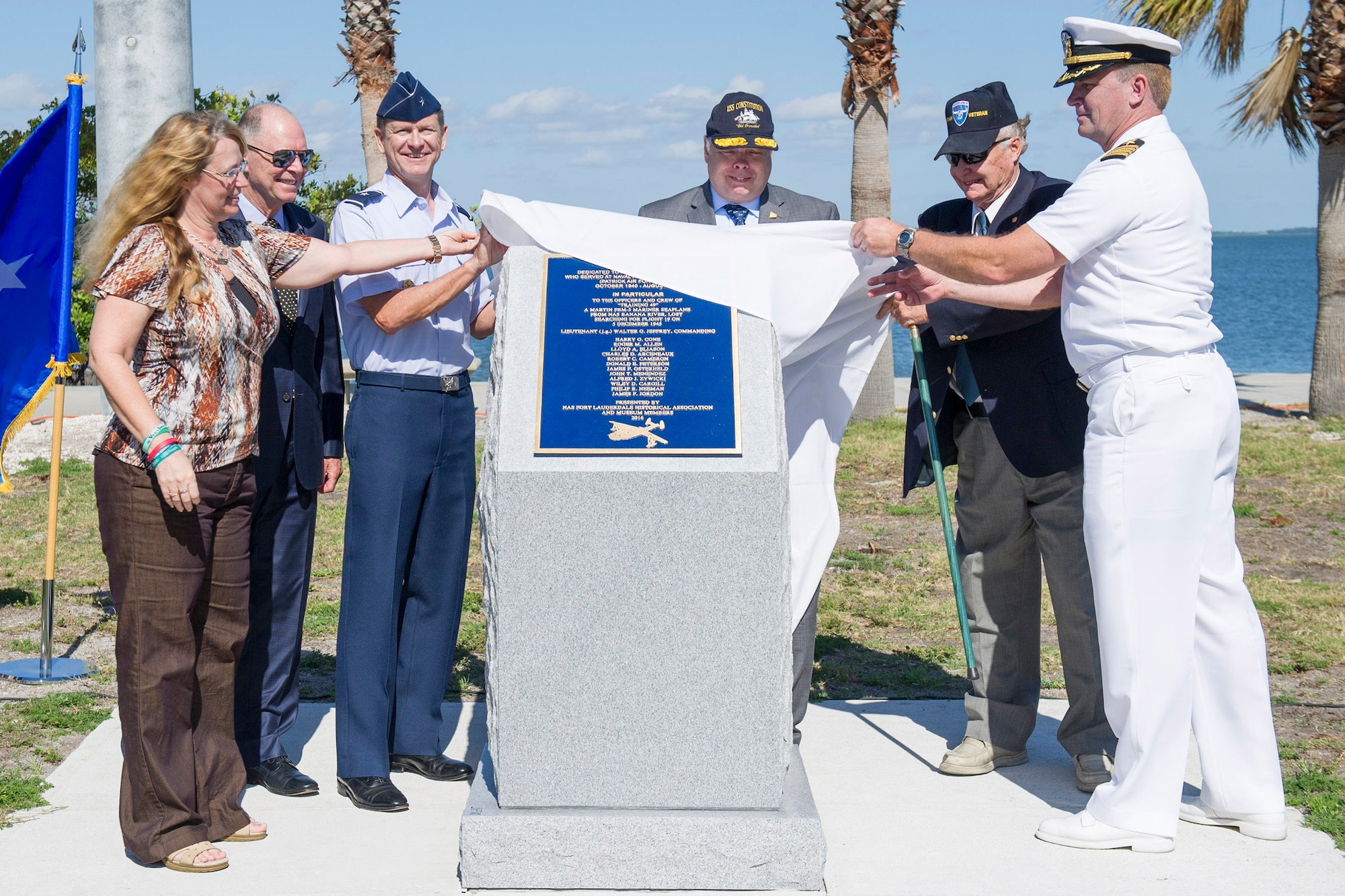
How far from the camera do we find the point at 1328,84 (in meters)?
13.0

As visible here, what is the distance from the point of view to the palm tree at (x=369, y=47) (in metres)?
13.7

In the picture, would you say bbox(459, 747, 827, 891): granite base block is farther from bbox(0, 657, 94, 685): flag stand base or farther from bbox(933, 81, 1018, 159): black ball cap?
bbox(0, 657, 94, 685): flag stand base

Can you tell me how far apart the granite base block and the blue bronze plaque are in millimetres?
1018

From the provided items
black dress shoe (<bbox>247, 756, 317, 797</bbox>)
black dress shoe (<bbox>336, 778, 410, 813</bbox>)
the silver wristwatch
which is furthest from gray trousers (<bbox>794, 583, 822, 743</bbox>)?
black dress shoe (<bbox>247, 756, 317, 797</bbox>)

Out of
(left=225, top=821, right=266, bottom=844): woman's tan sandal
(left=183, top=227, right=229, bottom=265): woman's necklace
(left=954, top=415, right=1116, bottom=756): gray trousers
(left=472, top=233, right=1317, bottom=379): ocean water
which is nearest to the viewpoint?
(left=183, top=227, right=229, bottom=265): woman's necklace

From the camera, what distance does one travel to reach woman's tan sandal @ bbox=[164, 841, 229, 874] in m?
3.52

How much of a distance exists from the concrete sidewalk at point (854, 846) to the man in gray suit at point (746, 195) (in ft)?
1.38

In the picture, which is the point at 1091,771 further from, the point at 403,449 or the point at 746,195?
the point at 403,449

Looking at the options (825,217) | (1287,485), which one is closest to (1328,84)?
(1287,485)

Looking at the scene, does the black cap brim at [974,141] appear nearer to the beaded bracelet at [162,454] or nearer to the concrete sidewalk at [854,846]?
the concrete sidewalk at [854,846]

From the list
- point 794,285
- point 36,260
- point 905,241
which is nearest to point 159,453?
point 794,285

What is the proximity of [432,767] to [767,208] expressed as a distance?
230 centimetres

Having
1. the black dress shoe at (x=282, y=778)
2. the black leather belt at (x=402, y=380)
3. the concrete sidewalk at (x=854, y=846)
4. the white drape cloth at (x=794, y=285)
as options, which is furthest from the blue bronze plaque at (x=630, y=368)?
the black dress shoe at (x=282, y=778)

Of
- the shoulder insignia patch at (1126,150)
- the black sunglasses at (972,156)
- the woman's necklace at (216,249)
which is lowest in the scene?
the woman's necklace at (216,249)
